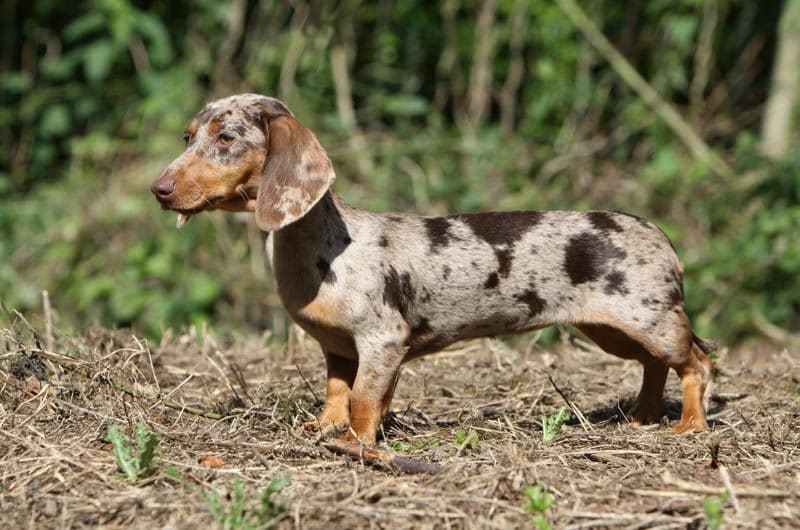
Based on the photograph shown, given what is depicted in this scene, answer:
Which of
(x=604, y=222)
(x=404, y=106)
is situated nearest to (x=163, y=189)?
(x=604, y=222)

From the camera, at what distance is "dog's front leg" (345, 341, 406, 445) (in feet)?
15.6

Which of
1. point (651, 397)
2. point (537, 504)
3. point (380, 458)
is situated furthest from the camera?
point (651, 397)

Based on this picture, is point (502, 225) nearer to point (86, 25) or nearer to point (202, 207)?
point (202, 207)

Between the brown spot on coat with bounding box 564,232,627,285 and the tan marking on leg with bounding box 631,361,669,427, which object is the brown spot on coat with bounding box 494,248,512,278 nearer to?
the brown spot on coat with bounding box 564,232,627,285

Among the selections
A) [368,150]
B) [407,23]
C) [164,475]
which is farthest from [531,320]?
[407,23]

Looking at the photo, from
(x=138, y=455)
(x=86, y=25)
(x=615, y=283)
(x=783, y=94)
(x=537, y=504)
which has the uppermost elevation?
(x=86, y=25)

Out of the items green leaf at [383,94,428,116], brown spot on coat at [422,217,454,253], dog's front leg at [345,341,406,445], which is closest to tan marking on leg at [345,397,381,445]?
dog's front leg at [345,341,406,445]

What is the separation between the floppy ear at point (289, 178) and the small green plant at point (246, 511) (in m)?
1.34

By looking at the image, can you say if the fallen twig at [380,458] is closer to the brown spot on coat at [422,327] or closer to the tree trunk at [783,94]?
the brown spot on coat at [422,327]

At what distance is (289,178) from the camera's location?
464 cm

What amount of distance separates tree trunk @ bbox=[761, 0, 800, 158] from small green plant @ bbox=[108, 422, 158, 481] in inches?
326

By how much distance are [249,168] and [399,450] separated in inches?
55.0

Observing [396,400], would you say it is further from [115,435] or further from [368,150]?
[368,150]

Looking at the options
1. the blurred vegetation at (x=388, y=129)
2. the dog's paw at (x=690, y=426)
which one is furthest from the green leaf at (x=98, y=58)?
the dog's paw at (x=690, y=426)
